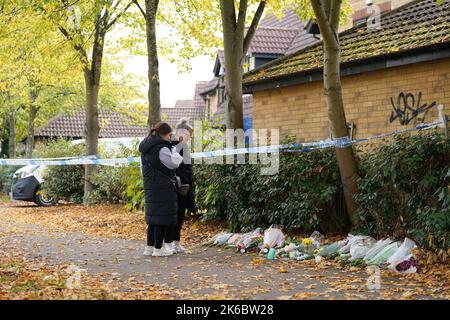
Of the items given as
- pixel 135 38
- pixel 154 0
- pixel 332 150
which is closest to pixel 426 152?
pixel 332 150

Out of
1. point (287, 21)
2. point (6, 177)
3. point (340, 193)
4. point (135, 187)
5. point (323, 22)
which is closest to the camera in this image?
point (323, 22)

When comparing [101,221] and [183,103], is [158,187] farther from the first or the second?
[183,103]

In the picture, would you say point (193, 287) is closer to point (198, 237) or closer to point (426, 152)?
point (426, 152)

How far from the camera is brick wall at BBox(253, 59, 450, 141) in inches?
493

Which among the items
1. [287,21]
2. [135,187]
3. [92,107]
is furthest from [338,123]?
[287,21]

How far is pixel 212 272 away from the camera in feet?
29.5

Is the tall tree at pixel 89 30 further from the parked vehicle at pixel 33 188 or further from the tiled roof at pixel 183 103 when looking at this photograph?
the tiled roof at pixel 183 103

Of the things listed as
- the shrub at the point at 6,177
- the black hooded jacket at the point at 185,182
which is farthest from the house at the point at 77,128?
the black hooded jacket at the point at 185,182

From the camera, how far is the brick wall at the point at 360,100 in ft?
41.1

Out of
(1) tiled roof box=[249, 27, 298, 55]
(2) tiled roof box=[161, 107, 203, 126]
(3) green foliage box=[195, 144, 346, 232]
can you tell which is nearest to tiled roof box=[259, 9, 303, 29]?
(1) tiled roof box=[249, 27, 298, 55]

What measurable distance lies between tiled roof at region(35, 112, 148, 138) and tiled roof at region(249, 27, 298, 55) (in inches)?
728

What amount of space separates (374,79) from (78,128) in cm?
3774

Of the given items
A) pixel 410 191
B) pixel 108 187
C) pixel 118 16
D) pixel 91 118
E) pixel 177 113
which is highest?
pixel 118 16

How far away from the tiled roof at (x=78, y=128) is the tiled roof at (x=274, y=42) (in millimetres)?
18479
